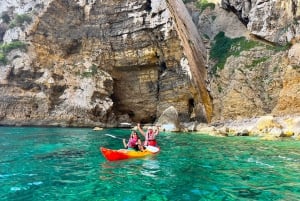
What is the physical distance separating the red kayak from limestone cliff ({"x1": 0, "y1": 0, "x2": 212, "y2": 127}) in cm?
2230

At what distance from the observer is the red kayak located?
1580 centimetres

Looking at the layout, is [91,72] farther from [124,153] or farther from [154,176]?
[154,176]

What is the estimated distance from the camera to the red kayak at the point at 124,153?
15.8m

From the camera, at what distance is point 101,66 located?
46.5m

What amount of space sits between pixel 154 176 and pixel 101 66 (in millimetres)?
35801

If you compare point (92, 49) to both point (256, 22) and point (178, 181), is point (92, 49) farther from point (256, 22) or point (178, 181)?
point (178, 181)

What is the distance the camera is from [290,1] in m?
37.7

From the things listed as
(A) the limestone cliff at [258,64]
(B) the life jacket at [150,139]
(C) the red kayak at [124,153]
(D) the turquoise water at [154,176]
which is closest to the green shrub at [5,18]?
(A) the limestone cliff at [258,64]

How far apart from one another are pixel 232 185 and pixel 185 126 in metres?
27.9

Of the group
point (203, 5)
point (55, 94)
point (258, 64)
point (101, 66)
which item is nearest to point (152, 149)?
point (258, 64)

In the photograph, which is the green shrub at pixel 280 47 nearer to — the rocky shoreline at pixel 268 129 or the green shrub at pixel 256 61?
the green shrub at pixel 256 61

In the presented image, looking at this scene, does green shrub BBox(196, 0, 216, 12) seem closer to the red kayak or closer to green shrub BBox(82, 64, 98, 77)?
green shrub BBox(82, 64, 98, 77)

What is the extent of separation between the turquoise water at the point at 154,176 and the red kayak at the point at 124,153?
40 centimetres

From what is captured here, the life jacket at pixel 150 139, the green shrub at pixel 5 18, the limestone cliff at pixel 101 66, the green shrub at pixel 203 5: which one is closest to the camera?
the life jacket at pixel 150 139
